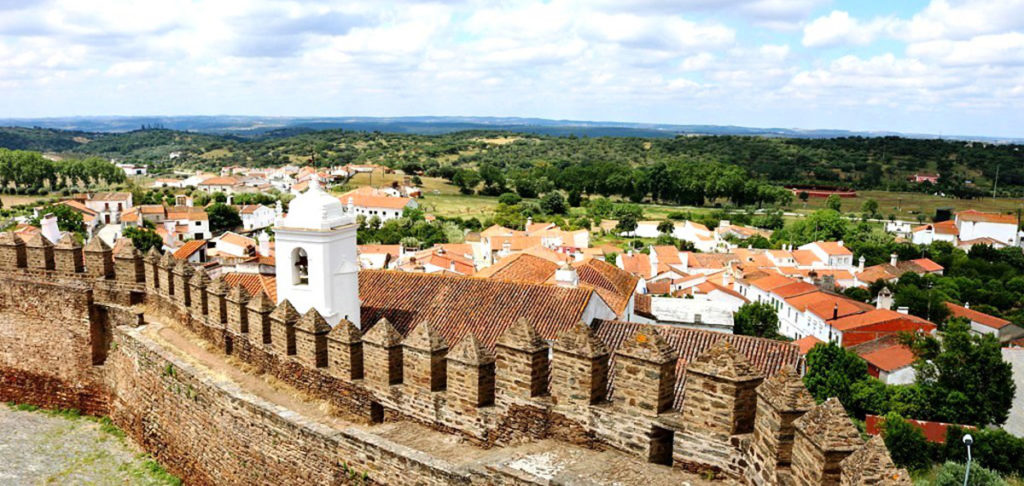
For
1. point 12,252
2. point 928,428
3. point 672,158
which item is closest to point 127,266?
point 12,252

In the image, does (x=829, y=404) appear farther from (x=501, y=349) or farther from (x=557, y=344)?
(x=501, y=349)

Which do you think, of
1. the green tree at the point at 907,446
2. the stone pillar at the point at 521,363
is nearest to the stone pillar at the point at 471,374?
the stone pillar at the point at 521,363

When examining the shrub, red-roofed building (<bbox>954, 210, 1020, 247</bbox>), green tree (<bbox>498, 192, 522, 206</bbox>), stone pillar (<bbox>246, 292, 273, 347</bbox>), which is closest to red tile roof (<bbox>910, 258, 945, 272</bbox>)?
red-roofed building (<bbox>954, 210, 1020, 247</bbox>)

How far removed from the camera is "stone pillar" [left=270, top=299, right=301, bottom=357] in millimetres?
8445

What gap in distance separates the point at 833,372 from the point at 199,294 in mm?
26232

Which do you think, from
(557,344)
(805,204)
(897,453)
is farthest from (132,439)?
(805,204)

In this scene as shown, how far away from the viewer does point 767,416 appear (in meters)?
4.71

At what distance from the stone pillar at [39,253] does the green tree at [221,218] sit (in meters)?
65.9

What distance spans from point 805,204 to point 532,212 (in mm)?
48919

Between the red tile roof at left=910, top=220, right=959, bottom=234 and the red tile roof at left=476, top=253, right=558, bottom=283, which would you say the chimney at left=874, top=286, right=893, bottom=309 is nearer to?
the red tile roof at left=476, top=253, right=558, bottom=283

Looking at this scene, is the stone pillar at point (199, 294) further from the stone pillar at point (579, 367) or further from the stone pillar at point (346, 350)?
the stone pillar at point (579, 367)

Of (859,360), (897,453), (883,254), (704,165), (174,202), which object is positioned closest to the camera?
(897,453)

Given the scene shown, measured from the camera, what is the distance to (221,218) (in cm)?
7525

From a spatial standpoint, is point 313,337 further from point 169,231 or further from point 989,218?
point 989,218
